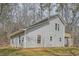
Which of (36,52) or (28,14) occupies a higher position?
(28,14)

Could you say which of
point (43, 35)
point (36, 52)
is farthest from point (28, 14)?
Result: point (36, 52)

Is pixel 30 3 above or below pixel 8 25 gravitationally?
above

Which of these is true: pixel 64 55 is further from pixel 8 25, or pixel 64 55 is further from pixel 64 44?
pixel 8 25

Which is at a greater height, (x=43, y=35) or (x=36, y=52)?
(x=43, y=35)

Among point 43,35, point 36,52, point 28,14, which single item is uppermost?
point 28,14

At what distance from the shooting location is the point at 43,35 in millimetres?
3598

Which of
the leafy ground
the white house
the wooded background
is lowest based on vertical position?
the leafy ground

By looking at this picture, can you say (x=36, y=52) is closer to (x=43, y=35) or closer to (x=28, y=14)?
(x=43, y=35)

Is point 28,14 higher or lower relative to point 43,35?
higher

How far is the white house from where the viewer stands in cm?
358

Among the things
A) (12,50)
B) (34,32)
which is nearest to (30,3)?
(34,32)

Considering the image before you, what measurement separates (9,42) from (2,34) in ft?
0.39

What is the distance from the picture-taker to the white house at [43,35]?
3.58 metres

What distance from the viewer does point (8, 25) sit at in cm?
358
